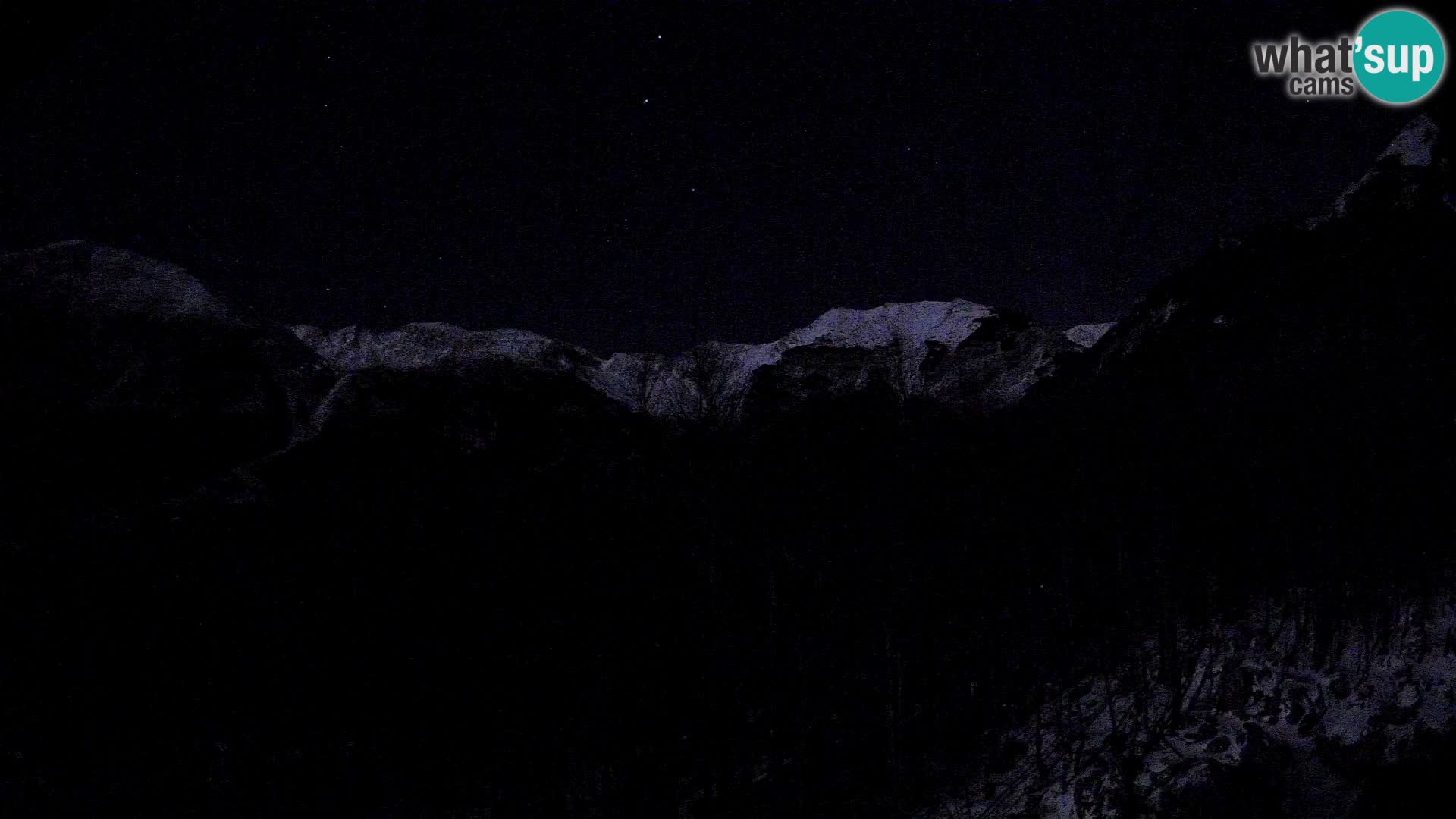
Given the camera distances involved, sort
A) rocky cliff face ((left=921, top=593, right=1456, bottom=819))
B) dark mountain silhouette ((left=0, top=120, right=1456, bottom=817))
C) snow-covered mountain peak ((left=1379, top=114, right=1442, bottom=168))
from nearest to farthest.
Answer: rocky cliff face ((left=921, top=593, right=1456, bottom=819)), dark mountain silhouette ((left=0, top=120, right=1456, bottom=817)), snow-covered mountain peak ((left=1379, top=114, right=1442, bottom=168))

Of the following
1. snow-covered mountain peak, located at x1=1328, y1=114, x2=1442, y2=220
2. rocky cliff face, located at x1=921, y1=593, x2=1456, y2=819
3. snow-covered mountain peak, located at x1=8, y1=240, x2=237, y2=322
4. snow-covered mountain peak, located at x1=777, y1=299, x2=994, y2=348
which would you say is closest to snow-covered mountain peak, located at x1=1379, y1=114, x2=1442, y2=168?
snow-covered mountain peak, located at x1=1328, y1=114, x2=1442, y2=220

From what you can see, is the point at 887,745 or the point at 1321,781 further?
the point at 887,745

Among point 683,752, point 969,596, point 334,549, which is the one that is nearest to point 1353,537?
point 969,596

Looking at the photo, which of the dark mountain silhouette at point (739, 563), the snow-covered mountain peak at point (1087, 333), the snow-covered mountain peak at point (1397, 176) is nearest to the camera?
the dark mountain silhouette at point (739, 563)

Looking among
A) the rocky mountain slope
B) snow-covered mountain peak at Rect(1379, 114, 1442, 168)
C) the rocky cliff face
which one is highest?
snow-covered mountain peak at Rect(1379, 114, 1442, 168)

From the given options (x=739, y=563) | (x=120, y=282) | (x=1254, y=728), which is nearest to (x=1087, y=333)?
(x=739, y=563)

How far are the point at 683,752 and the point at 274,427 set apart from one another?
14576 millimetres

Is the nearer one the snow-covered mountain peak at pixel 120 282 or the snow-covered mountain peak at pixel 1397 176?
the snow-covered mountain peak at pixel 1397 176

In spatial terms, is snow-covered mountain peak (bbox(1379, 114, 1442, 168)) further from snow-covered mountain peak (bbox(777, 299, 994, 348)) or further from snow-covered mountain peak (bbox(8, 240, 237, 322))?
snow-covered mountain peak (bbox(8, 240, 237, 322))

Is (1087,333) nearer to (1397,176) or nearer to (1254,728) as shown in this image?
(1397,176)

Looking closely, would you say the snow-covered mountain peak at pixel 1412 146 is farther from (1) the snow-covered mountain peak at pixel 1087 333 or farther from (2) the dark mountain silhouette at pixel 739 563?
(1) the snow-covered mountain peak at pixel 1087 333

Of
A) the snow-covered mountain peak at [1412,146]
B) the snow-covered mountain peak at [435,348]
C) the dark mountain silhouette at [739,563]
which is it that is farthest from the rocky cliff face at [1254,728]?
the snow-covered mountain peak at [435,348]

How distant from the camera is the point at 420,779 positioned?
13992 millimetres

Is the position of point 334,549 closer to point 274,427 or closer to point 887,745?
point 274,427
